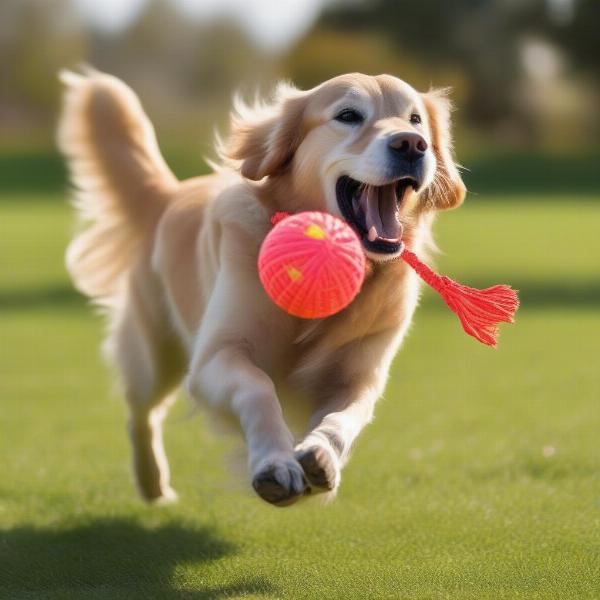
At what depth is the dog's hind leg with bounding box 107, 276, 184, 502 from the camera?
5.91 m

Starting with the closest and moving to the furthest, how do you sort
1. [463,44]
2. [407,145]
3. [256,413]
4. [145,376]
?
[256,413] < [407,145] < [145,376] < [463,44]

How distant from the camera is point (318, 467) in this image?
374 cm

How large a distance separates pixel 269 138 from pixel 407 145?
2.26 ft

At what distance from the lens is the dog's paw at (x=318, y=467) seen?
148 inches

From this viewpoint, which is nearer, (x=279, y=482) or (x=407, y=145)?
(x=279, y=482)

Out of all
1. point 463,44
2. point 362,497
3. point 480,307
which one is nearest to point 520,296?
point 362,497

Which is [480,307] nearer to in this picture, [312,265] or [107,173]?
[312,265]

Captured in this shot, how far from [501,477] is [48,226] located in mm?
19678

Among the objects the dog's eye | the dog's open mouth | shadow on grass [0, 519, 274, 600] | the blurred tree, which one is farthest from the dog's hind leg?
Result: the blurred tree

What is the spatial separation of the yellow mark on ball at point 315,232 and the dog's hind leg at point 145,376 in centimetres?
191

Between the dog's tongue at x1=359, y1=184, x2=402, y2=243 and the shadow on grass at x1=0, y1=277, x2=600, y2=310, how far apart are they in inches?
346

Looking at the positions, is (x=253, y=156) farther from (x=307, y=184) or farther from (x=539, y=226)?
(x=539, y=226)

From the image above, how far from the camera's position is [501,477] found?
5.83 metres

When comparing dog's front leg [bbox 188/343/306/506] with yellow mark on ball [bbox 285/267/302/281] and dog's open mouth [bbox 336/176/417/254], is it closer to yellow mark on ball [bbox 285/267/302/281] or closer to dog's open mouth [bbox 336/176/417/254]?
yellow mark on ball [bbox 285/267/302/281]
